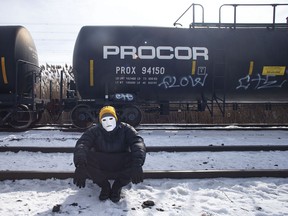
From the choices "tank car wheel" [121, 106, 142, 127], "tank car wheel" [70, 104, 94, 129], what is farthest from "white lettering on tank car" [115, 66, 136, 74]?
"tank car wheel" [70, 104, 94, 129]

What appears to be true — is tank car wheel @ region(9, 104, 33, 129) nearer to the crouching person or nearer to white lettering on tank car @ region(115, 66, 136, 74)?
white lettering on tank car @ region(115, 66, 136, 74)

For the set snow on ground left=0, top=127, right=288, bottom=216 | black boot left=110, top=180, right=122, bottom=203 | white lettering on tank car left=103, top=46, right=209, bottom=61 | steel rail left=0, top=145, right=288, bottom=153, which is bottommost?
snow on ground left=0, top=127, right=288, bottom=216

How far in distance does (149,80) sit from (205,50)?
2166 millimetres

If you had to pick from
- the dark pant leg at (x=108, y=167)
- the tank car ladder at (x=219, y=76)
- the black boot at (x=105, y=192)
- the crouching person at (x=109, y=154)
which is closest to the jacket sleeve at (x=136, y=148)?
the crouching person at (x=109, y=154)

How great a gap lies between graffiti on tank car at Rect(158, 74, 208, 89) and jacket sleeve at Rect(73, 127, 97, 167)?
5.52m

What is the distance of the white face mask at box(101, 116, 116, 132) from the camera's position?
10.6 feet

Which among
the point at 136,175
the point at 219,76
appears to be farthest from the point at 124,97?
the point at 136,175

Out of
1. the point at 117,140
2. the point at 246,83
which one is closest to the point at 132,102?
the point at 246,83

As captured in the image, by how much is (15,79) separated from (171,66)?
208 inches

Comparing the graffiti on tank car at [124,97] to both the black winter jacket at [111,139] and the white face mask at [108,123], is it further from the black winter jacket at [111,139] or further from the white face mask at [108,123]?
the white face mask at [108,123]

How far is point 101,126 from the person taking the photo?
3391 mm

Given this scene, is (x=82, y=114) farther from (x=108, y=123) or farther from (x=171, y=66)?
(x=108, y=123)

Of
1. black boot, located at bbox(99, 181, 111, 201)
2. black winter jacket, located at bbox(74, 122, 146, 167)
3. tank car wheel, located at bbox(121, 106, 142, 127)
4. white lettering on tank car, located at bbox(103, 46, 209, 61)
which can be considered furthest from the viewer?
tank car wheel, located at bbox(121, 106, 142, 127)

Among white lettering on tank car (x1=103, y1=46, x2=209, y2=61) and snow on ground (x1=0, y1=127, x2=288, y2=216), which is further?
white lettering on tank car (x1=103, y1=46, x2=209, y2=61)
